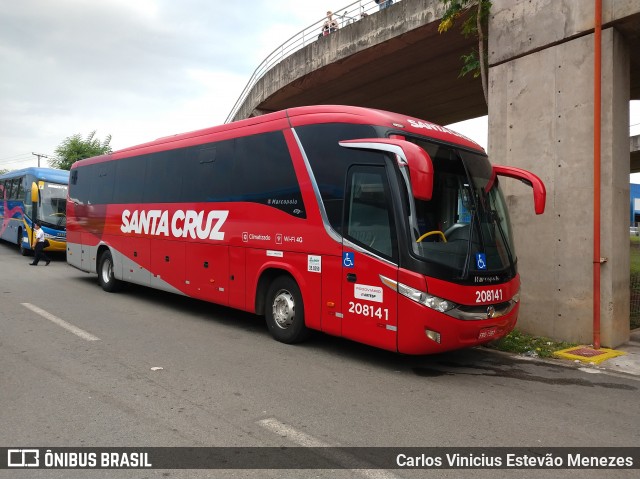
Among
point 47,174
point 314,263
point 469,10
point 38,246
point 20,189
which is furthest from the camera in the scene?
point 20,189

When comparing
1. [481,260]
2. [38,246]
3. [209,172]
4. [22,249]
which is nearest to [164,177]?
[209,172]

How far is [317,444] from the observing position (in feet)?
12.7

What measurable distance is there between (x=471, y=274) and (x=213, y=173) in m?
4.80

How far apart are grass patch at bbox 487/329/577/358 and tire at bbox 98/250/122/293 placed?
838cm

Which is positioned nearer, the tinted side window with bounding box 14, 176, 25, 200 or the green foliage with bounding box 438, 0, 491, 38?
the green foliage with bounding box 438, 0, 491, 38

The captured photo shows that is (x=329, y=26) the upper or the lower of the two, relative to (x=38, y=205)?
upper

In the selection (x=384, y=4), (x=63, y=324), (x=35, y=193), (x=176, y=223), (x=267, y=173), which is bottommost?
(x=63, y=324)

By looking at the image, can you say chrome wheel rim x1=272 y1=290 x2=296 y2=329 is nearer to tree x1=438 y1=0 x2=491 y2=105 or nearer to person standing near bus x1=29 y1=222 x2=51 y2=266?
Answer: tree x1=438 y1=0 x2=491 y2=105

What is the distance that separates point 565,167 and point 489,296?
316 cm

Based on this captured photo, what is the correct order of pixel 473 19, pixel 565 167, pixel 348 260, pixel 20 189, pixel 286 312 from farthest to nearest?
pixel 20 189 < pixel 473 19 < pixel 565 167 < pixel 286 312 < pixel 348 260

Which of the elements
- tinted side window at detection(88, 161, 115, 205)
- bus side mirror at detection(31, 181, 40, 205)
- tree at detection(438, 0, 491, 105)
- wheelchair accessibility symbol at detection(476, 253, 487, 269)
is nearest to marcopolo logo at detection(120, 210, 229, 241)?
tinted side window at detection(88, 161, 115, 205)

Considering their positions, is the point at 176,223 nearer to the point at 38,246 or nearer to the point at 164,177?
the point at 164,177

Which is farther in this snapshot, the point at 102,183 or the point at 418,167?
the point at 102,183

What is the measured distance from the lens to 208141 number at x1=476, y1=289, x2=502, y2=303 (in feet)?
18.9
